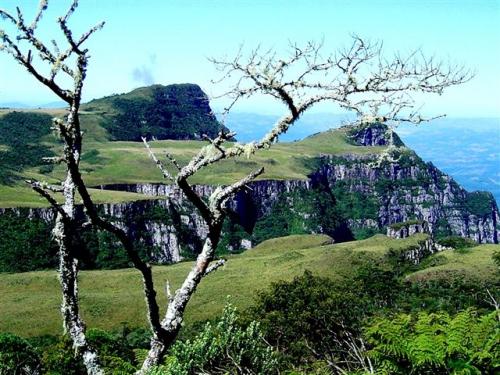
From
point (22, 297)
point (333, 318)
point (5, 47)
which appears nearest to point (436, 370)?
point (5, 47)

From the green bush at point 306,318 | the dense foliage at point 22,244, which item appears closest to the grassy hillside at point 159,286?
the green bush at point 306,318

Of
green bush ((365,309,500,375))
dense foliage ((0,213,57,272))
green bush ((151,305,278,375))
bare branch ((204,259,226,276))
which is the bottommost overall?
dense foliage ((0,213,57,272))

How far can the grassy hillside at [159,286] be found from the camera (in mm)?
107188

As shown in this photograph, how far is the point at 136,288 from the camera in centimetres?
12975

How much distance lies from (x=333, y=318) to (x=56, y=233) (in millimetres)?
42614

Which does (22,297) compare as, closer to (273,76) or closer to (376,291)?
(376,291)

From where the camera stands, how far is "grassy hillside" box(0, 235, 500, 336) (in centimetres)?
10719

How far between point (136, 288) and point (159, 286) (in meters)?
5.03

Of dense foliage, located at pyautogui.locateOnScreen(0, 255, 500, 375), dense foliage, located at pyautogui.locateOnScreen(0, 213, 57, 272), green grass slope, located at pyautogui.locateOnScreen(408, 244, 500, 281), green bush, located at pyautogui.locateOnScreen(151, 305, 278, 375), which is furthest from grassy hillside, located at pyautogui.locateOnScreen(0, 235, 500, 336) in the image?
green bush, located at pyautogui.locateOnScreen(151, 305, 278, 375)

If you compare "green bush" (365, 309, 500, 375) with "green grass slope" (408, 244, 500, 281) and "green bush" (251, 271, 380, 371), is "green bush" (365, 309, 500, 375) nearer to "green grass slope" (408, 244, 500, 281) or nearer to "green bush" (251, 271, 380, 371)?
"green bush" (251, 271, 380, 371)

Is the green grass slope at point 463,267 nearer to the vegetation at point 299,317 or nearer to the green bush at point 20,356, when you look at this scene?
the vegetation at point 299,317

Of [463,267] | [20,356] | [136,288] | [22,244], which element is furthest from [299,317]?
[22,244]

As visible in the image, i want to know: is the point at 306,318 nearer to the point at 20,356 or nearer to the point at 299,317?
the point at 299,317

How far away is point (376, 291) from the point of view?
93.8 meters
